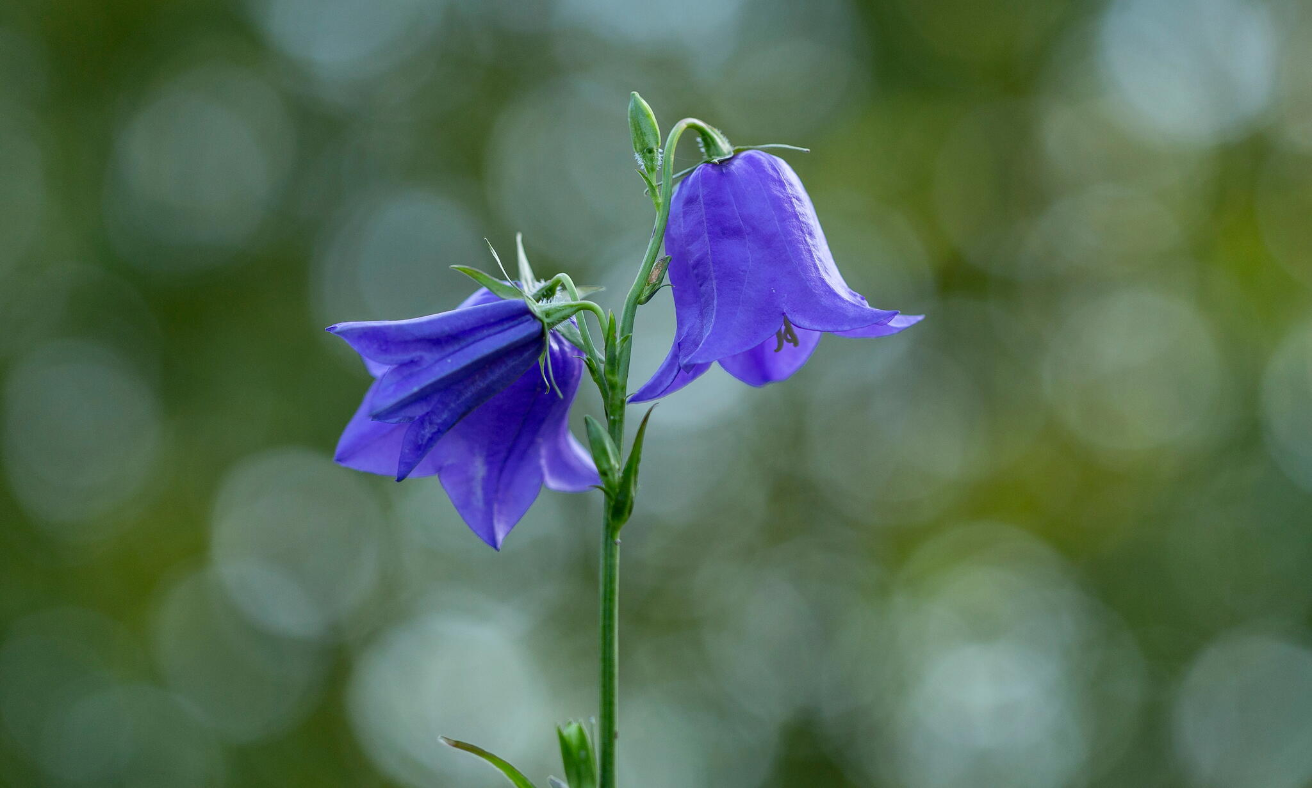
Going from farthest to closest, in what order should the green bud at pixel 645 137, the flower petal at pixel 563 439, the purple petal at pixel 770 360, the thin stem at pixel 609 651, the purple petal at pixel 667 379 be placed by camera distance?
the purple petal at pixel 770 360, the flower petal at pixel 563 439, the green bud at pixel 645 137, the purple petal at pixel 667 379, the thin stem at pixel 609 651

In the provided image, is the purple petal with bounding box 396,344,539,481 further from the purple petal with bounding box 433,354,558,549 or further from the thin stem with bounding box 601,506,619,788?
the thin stem with bounding box 601,506,619,788

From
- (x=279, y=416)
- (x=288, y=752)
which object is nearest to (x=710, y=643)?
(x=288, y=752)

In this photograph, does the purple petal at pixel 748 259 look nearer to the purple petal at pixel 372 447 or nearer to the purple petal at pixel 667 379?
the purple petal at pixel 667 379

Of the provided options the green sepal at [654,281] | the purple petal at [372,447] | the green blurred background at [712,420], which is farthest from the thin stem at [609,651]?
the green blurred background at [712,420]

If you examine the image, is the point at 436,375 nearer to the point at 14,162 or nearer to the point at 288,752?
the point at 288,752

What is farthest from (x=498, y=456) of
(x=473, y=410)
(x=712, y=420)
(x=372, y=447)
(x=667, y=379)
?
(x=712, y=420)

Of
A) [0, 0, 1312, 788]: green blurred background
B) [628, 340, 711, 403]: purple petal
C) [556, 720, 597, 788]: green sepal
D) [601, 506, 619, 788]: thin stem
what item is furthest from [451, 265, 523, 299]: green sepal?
[0, 0, 1312, 788]: green blurred background
